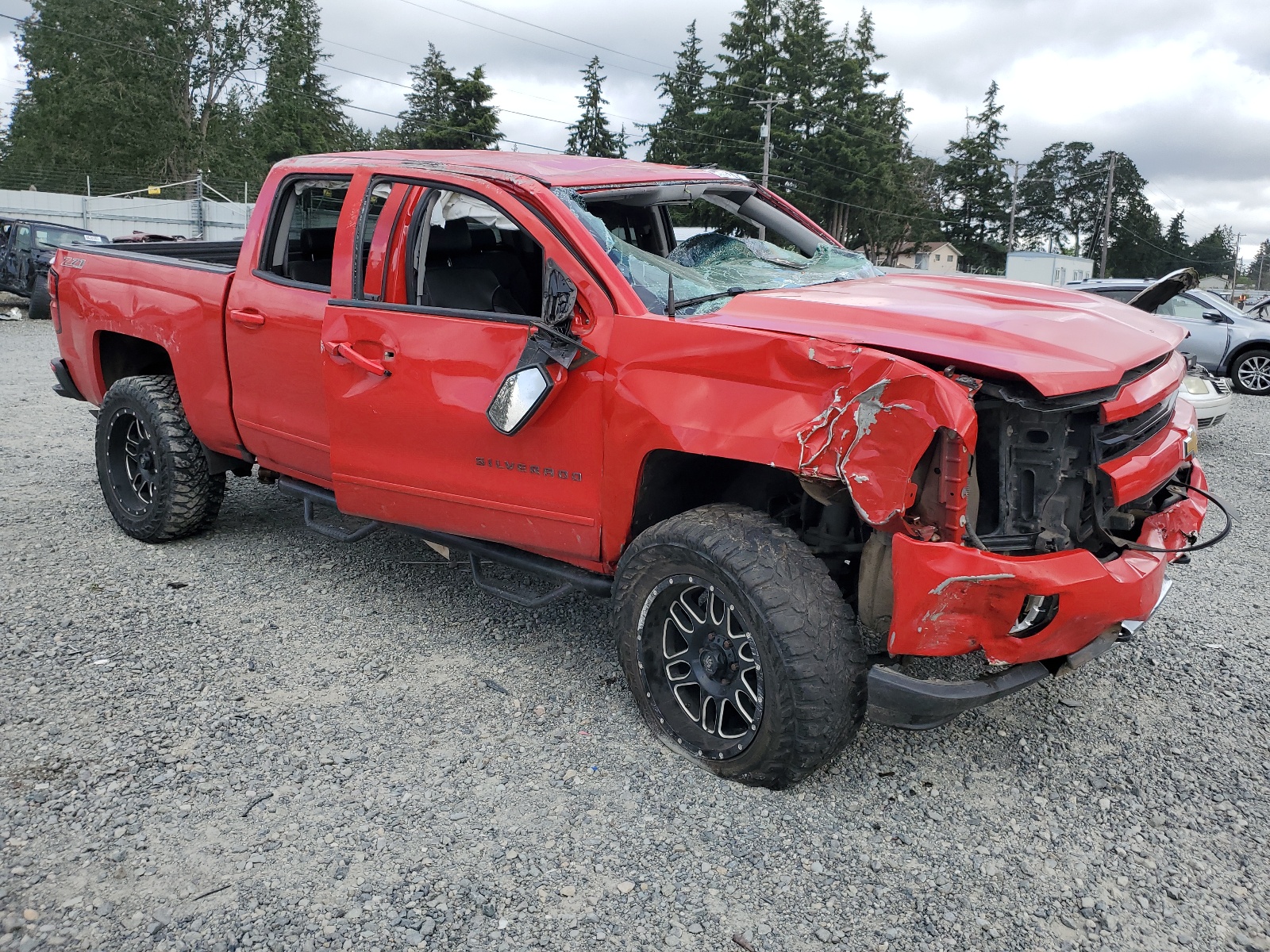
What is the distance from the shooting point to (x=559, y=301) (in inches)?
125

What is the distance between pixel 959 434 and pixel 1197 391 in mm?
7668

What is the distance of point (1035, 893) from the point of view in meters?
2.61

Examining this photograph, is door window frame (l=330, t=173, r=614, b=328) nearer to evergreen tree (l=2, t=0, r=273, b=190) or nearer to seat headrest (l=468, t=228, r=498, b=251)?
seat headrest (l=468, t=228, r=498, b=251)

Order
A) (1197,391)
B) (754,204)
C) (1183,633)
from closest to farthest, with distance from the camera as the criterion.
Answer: (1183,633) < (754,204) < (1197,391)

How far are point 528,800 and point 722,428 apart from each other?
1.29m

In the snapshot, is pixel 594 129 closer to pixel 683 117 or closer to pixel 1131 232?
pixel 683 117

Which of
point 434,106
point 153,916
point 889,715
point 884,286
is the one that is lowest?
point 153,916

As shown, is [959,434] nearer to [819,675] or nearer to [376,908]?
[819,675]

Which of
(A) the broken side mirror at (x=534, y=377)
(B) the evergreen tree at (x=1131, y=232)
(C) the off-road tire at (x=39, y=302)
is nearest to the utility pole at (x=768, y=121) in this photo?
(C) the off-road tire at (x=39, y=302)

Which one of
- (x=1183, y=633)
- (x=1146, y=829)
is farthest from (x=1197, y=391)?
(x=1146, y=829)

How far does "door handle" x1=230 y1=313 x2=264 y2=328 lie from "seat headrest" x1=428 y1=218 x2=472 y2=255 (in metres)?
0.84

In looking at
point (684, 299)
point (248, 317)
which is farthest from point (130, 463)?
point (684, 299)

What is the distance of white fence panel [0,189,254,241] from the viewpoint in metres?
27.3

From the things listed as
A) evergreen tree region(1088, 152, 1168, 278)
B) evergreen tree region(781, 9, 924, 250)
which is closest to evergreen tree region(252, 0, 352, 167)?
evergreen tree region(781, 9, 924, 250)
